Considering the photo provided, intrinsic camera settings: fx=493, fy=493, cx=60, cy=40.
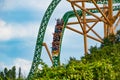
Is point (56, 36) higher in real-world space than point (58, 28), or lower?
lower

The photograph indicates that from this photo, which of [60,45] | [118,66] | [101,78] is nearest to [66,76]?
[101,78]

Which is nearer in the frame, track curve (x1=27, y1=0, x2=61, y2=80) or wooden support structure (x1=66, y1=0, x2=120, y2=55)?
wooden support structure (x1=66, y1=0, x2=120, y2=55)

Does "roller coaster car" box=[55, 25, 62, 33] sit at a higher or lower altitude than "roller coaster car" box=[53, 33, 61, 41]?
higher

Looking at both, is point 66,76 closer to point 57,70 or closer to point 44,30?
point 57,70

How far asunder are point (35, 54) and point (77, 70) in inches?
835

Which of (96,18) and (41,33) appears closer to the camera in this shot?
(96,18)

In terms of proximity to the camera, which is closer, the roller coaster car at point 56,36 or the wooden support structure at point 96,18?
the wooden support structure at point 96,18

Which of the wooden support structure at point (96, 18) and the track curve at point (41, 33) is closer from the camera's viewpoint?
the wooden support structure at point (96, 18)

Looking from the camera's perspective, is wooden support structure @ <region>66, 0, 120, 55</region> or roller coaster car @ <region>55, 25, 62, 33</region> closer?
wooden support structure @ <region>66, 0, 120, 55</region>

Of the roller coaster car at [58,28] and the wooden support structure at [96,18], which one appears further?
the roller coaster car at [58,28]

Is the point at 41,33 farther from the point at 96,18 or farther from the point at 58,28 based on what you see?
the point at 96,18

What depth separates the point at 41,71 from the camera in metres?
8.82

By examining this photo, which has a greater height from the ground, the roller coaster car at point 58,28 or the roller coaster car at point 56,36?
the roller coaster car at point 58,28

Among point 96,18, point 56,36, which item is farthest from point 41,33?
point 96,18
